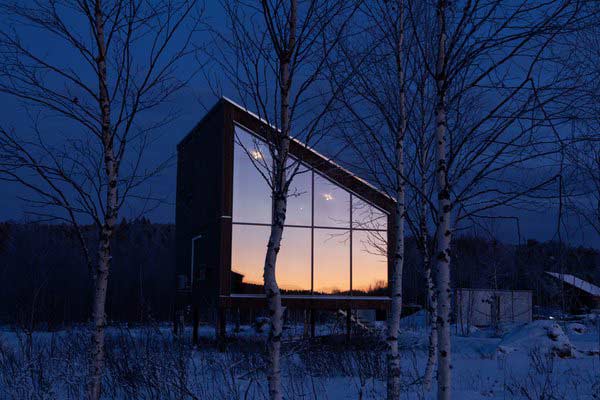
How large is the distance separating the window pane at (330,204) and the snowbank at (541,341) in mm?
6215

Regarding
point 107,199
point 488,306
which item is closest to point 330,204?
point 107,199

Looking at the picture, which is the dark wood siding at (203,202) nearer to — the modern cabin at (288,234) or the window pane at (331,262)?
the modern cabin at (288,234)

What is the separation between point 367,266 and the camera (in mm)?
20500

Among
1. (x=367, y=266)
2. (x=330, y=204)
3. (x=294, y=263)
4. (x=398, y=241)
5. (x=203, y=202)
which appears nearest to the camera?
(x=398, y=241)

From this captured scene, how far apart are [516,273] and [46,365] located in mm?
55769

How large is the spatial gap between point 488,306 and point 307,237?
21012 millimetres

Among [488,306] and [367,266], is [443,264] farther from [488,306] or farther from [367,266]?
[488,306]

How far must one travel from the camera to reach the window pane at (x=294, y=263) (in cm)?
1955

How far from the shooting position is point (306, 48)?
633 cm

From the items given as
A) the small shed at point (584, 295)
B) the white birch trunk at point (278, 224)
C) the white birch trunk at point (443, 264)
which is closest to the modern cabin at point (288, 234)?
the white birch trunk at point (278, 224)

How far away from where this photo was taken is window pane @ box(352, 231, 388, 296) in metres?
20.3

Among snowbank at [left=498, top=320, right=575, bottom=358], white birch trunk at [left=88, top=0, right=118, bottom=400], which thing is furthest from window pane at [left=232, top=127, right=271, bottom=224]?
white birch trunk at [left=88, top=0, right=118, bottom=400]

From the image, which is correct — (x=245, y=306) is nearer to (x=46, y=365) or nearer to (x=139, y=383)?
(x=46, y=365)

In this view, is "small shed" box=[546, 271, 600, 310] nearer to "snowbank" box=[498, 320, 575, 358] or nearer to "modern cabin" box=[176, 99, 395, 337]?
"snowbank" box=[498, 320, 575, 358]
